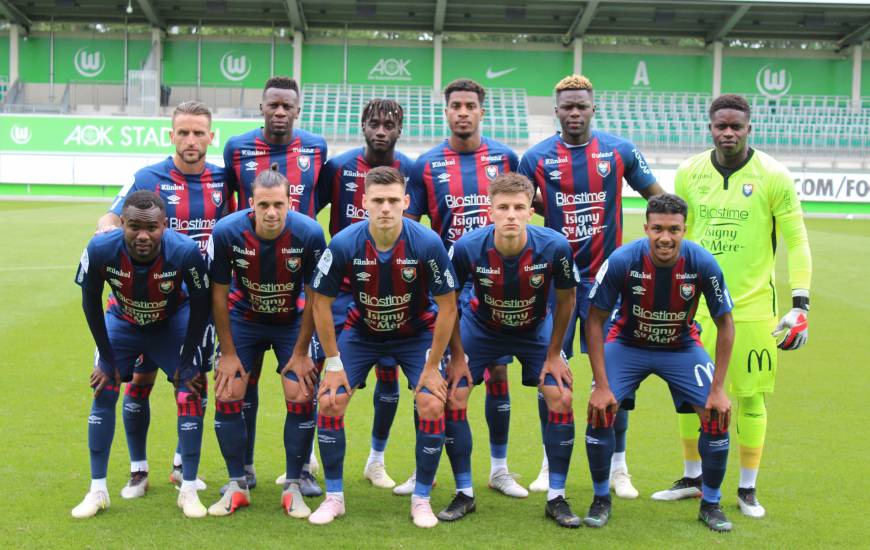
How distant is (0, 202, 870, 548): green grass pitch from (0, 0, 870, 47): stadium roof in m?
27.6

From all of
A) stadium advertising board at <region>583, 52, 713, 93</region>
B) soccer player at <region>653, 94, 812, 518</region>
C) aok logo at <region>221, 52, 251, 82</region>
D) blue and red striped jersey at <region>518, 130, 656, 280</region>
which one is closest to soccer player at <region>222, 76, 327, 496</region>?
blue and red striped jersey at <region>518, 130, 656, 280</region>

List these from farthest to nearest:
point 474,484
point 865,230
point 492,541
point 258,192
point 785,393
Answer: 1. point 865,230
2. point 785,393
3. point 474,484
4. point 258,192
5. point 492,541

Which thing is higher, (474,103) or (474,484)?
(474,103)

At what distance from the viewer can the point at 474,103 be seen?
5922 millimetres

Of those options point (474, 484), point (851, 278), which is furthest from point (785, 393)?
point (851, 278)

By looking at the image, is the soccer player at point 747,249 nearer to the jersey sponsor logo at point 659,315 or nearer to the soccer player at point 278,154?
the jersey sponsor logo at point 659,315

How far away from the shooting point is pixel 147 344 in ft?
17.8

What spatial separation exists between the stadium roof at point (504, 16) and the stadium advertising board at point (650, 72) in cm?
99

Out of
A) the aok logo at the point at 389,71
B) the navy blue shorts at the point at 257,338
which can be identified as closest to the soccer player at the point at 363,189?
the navy blue shorts at the point at 257,338

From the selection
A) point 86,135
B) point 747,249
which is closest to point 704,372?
point 747,249

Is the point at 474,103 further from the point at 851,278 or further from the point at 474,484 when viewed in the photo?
the point at 851,278

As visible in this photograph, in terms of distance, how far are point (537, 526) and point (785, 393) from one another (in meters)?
3.94

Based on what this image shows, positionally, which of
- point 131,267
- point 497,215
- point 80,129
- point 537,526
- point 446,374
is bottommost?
point 537,526

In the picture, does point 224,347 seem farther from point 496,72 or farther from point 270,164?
point 496,72
